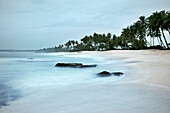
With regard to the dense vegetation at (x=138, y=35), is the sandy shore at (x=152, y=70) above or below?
below

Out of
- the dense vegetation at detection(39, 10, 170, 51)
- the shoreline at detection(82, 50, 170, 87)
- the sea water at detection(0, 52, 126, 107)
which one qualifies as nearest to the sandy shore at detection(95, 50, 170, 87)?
the shoreline at detection(82, 50, 170, 87)

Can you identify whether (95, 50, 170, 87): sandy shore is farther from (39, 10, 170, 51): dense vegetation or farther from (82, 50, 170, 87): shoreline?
(39, 10, 170, 51): dense vegetation

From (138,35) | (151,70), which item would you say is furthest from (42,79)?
(138,35)

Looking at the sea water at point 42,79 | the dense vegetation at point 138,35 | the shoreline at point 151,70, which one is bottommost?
the sea water at point 42,79

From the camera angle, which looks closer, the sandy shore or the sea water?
the sea water

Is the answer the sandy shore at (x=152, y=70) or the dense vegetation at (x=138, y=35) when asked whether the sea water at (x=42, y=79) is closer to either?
the sandy shore at (x=152, y=70)

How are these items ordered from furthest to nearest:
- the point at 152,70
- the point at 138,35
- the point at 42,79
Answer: the point at 138,35 < the point at 152,70 < the point at 42,79

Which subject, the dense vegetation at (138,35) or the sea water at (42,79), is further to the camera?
the dense vegetation at (138,35)

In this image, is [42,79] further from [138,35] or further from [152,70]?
[138,35]

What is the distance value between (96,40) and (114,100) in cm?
7761

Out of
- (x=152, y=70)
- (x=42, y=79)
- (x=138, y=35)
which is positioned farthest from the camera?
(x=138, y=35)

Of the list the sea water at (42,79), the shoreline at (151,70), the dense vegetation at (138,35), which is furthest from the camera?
the dense vegetation at (138,35)

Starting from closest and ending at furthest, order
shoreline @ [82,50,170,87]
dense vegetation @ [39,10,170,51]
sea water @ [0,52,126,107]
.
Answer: sea water @ [0,52,126,107]
shoreline @ [82,50,170,87]
dense vegetation @ [39,10,170,51]

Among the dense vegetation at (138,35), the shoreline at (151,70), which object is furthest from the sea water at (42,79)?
the dense vegetation at (138,35)
